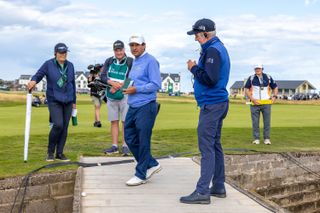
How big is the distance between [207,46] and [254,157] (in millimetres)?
4704

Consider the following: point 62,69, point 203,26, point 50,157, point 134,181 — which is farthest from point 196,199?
point 62,69

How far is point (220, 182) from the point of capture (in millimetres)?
7180

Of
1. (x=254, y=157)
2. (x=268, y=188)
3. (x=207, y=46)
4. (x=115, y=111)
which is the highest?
(x=207, y=46)

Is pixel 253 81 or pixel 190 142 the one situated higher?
pixel 253 81

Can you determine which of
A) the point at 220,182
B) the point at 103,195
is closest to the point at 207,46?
the point at 220,182

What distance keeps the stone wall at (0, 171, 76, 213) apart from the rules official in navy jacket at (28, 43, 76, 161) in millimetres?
1390

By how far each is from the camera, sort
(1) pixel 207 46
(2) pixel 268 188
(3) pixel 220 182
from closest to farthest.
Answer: (1) pixel 207 46
(3) pixel 220 182
(2) pixel 268 188

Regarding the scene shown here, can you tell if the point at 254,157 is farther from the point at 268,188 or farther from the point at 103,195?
the point at 103,195

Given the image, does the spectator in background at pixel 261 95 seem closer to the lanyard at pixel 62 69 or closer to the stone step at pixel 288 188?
the stone step at pixel 288 188

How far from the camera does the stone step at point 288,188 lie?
11.1 metres

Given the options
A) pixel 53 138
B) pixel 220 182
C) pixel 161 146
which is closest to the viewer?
pixel 220 182

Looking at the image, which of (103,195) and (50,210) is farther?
(50,210)

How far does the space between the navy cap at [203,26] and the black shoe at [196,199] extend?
83.7 inches

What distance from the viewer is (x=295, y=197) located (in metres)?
11.8
